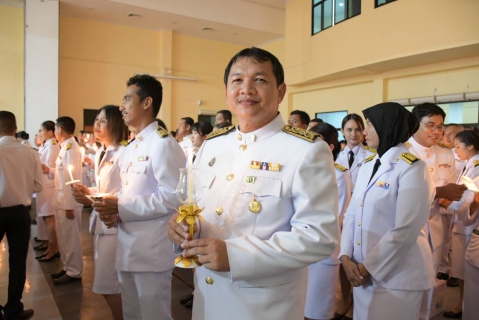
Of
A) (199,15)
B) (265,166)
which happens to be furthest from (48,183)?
(199,15)

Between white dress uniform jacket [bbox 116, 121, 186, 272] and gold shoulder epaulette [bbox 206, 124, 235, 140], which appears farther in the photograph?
white dress uniform jacket [bbox 116, 121, 186, 272]

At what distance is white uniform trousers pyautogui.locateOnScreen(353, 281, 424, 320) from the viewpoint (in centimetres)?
178

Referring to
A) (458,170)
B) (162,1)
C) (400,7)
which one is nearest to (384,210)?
(458,170)

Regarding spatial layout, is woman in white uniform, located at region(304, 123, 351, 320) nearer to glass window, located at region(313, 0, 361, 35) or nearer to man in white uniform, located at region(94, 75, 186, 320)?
man in white uniform, located at region(94, 75, 186, 320)

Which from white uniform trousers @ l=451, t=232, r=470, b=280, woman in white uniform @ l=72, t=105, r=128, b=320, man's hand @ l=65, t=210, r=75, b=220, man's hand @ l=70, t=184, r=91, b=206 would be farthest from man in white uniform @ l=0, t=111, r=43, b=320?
white uniform trousers @ l=451, t=232, r=470, b=280

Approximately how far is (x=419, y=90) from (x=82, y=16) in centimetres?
1023

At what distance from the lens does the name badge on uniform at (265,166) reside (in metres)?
1.25

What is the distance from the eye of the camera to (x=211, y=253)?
1097mm

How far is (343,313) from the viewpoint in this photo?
3146mm

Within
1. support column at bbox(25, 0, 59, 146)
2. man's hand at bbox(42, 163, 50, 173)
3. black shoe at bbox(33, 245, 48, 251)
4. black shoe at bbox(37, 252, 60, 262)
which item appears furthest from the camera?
support column at bbox(25, 0, 59, 146)

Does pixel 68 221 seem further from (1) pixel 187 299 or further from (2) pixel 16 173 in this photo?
(1) pixel 187 299

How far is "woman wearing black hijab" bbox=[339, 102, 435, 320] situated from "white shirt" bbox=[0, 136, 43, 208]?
103 inches

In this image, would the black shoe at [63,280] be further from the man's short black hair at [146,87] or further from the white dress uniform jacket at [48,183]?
the man's short black hair at [146,87]

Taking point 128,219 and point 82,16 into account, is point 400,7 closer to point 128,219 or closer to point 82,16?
point 128,219
